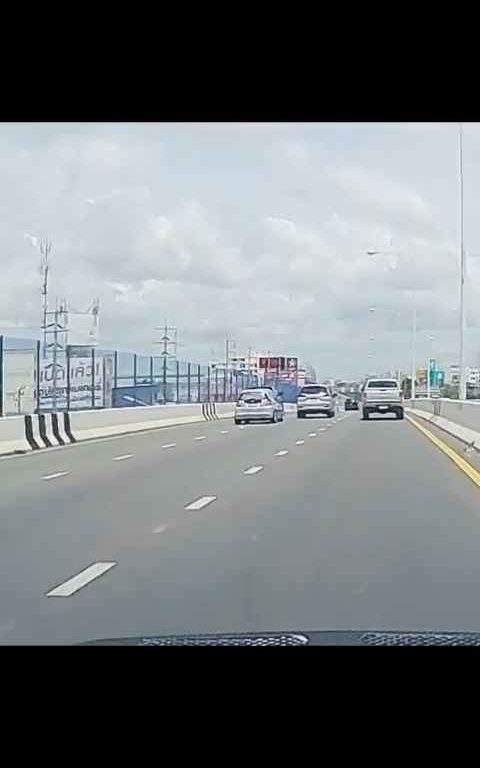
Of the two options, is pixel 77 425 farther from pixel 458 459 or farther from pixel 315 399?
pixel 315 399

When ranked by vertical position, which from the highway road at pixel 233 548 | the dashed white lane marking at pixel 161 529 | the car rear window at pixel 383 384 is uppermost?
the car rear window at pixel 383 384

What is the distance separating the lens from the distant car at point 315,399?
64.4 m

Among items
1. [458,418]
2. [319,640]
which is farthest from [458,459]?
[319,640]

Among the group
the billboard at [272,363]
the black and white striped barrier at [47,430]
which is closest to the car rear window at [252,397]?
the black and white striped barrier at [47,430]

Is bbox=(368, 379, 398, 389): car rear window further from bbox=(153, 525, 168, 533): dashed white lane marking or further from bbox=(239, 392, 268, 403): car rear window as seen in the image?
bbox=(153, 525, 168, 533): dashed white lane marking

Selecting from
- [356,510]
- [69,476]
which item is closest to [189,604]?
[356,510]

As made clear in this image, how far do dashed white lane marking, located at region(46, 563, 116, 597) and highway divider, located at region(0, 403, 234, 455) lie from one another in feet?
61.5

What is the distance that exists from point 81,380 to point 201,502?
34491mm

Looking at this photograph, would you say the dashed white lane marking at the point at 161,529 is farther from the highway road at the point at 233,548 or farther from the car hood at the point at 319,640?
the car hood at the point at 319,640

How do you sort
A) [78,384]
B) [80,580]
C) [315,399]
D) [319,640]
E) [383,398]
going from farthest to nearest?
[315,399]
[383,398]
[78,384]
[80,580]
[319,640]

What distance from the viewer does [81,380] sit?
173 feet

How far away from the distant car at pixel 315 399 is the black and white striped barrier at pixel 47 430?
28.4 metres
